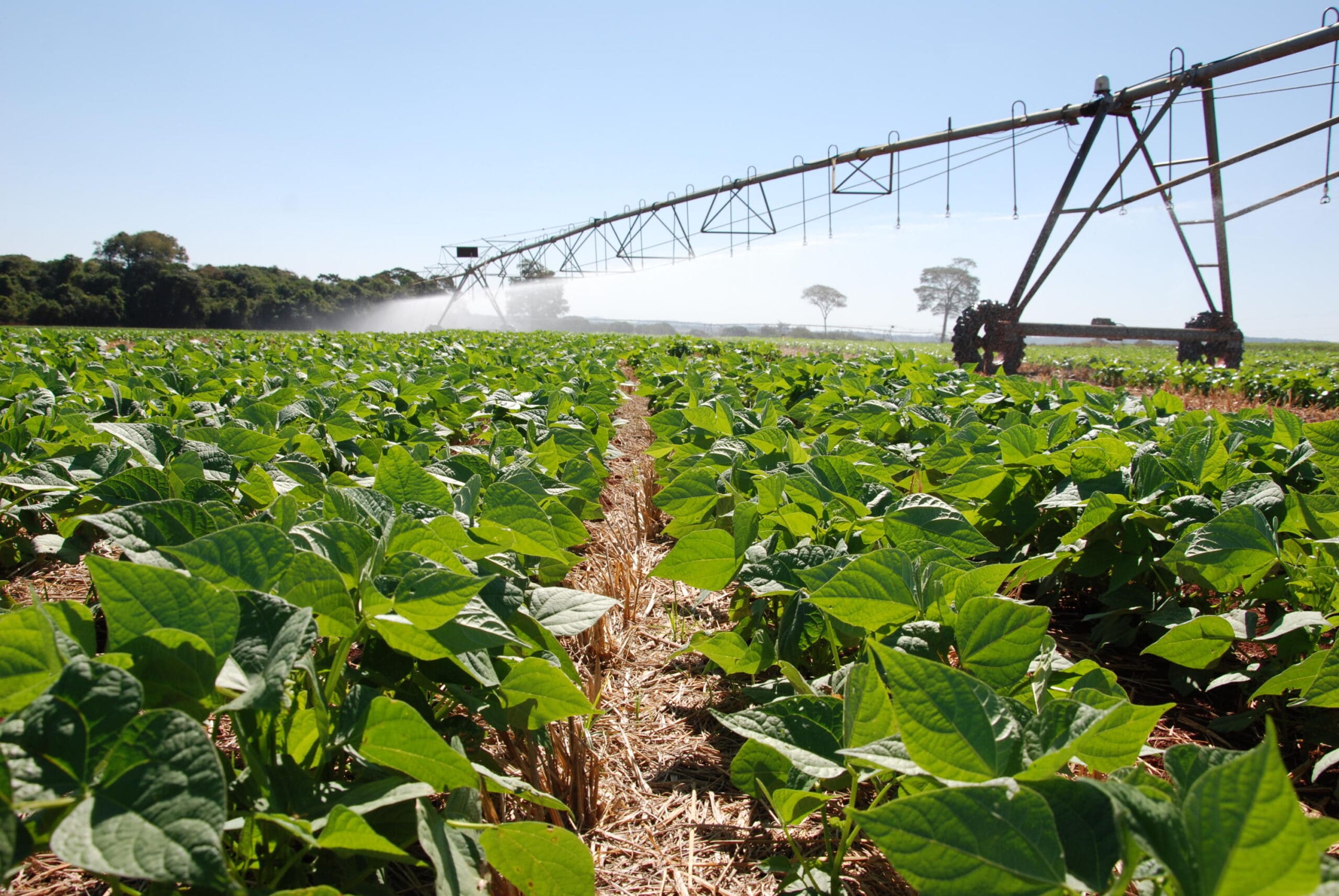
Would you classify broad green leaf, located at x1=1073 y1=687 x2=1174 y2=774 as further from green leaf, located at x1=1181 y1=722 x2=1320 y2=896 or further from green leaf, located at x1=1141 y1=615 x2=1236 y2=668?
green leaf, located at x1=1141 y1=615 x2=1236 y2=668

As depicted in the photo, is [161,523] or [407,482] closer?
[161,523]

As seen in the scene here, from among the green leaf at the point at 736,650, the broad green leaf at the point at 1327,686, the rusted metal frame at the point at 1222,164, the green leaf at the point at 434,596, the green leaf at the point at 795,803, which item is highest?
the rusted metal frame at the point at 1222,164

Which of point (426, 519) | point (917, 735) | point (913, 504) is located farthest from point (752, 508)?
point (917, 735)

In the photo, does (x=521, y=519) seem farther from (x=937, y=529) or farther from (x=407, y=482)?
(x=937, y=529)

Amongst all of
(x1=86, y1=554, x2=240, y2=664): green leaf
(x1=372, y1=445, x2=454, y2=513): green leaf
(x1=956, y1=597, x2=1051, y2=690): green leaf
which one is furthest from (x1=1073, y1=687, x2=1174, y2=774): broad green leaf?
(x1=372, y1=445, x2=454, y2=513): green leaf

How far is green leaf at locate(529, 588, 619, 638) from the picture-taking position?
1581mm

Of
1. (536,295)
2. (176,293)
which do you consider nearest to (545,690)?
(176,293)

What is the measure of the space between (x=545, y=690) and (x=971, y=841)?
2.73 feet

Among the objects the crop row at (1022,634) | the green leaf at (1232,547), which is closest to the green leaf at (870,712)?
the crop row at (1022,634)

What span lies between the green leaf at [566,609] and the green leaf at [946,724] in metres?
0.78

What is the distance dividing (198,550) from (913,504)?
1.56 metres

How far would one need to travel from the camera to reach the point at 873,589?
1393 millimetres

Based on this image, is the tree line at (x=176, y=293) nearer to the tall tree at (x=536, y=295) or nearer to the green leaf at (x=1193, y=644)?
the tall tree at (x=536, y=295)

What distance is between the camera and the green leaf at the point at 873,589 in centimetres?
138
